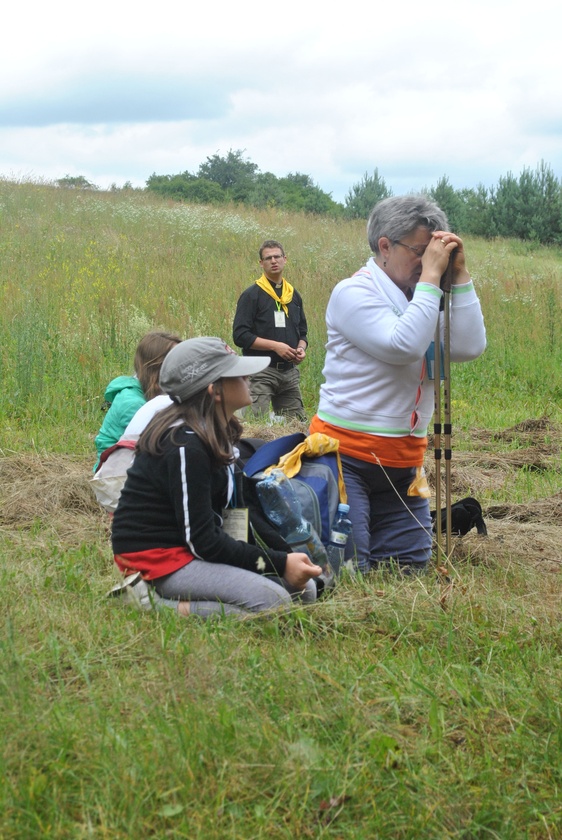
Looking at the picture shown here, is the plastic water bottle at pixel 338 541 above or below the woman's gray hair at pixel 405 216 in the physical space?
below

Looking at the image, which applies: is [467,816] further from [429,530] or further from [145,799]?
[429,530]

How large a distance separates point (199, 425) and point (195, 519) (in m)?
0.39

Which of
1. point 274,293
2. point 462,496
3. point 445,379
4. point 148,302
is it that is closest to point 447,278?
point 445,379

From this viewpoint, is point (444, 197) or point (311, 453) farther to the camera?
point (444, 197)

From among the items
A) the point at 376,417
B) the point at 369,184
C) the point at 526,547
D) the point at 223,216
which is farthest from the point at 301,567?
the point at 369,184

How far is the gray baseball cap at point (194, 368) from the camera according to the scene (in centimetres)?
381

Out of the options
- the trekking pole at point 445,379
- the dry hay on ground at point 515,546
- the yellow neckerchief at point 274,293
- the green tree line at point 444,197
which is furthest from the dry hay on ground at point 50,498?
the green tree line at point 444,197

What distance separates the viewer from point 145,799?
2363mm

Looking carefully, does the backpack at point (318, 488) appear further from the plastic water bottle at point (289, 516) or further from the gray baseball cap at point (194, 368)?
the gray baseball cap at point (194, 368)

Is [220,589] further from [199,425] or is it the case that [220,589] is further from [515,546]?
[515,546]

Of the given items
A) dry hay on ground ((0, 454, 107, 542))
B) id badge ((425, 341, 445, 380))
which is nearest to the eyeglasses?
id badge ((425, 341, 445, 380))

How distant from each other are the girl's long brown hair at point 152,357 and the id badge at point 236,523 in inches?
58.5

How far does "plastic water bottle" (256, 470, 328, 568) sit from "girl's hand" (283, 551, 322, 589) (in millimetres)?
218

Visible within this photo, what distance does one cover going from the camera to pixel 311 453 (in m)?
4.24
